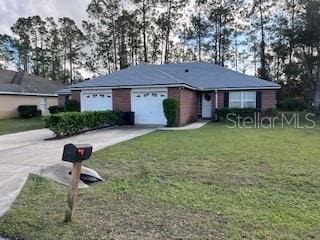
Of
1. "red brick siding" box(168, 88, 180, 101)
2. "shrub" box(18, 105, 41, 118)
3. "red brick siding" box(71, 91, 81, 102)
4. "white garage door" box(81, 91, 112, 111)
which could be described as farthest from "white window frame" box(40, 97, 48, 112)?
"red brick siding" box(168, 88, 180, 101)

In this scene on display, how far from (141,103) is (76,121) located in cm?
574

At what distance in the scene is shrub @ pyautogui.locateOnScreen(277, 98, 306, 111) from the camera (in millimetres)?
32219

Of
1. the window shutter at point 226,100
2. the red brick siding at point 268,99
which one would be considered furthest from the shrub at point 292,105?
the window shutter at point 226,100

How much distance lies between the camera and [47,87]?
107 ft

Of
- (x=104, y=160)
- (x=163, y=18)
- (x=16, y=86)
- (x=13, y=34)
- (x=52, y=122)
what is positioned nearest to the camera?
(x=104, y=160)

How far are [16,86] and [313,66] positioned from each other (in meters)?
27.5

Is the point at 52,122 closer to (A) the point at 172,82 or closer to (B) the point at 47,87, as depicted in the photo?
(A) the point at 172,82

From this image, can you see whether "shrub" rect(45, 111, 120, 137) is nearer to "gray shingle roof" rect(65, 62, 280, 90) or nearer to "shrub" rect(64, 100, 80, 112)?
"gray shingle roof" rect(65, 62, 280, 90)

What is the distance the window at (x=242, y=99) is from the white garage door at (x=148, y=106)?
610 cm

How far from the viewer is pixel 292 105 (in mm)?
32625

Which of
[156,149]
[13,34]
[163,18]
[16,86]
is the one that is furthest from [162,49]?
[156,149]

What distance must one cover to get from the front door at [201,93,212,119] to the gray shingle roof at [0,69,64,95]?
55.7 feet

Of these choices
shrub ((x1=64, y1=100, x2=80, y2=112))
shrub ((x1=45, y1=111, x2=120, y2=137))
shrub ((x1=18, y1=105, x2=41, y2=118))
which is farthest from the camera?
shrub ((x1=18, y1=105, x2=41, y2=118))

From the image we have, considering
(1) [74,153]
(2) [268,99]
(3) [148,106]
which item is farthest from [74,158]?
(2) [268,99]
